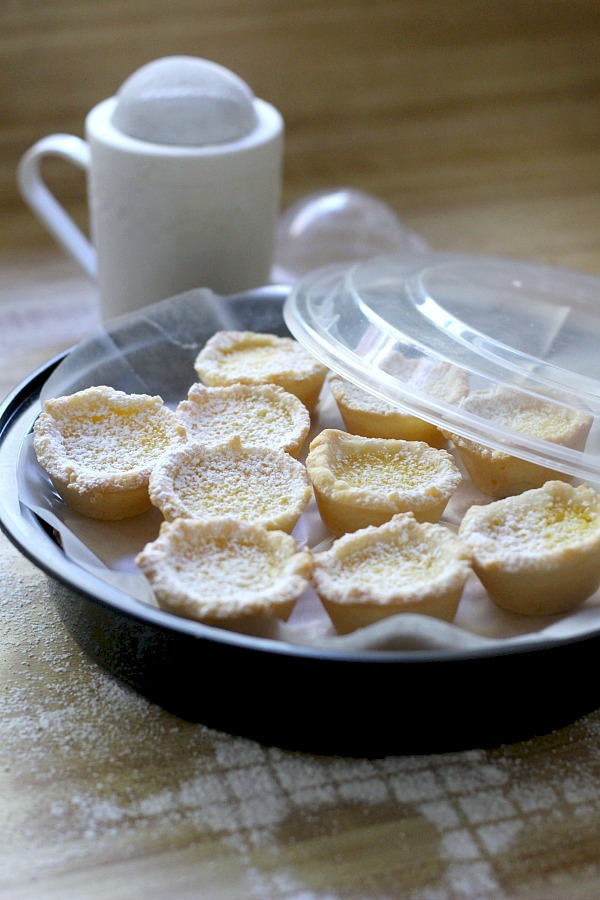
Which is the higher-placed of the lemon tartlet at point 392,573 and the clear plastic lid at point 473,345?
the clear plastic lid at point 473,345

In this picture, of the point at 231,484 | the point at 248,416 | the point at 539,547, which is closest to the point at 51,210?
the point at 248,416

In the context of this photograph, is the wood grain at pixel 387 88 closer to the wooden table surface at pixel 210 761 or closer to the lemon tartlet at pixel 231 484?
the wooden table surface at pixel 210 761

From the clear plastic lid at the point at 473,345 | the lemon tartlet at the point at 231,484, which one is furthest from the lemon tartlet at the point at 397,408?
the lemon tartlet at the point at 231,484

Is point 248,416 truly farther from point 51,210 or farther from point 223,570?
point 51,210

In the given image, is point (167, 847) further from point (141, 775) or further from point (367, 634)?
point (367, 634)

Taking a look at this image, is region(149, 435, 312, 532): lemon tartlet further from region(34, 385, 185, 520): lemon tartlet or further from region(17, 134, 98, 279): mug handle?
region(17, 134, 98, 279): mug handle

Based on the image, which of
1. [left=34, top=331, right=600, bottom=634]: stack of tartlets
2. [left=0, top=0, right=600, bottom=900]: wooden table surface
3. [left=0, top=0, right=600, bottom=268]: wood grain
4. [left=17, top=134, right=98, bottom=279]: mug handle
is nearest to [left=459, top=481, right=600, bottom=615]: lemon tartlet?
[left=34, top=331, right=600, bottom=634]: stack of tartlets

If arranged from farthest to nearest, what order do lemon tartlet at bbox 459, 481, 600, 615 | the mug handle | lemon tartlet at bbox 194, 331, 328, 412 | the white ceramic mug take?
the mug handle < the white ceramic mug < lemon tartlet at bbox 194, 331, 328, 412 < lemon tartlet at bbox 459, 481, 600, 615
